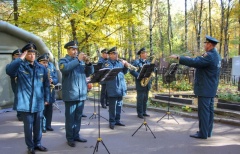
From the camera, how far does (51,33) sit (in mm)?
13273

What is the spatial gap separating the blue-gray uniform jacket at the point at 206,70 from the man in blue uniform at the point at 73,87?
219 cm

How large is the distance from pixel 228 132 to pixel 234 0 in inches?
856

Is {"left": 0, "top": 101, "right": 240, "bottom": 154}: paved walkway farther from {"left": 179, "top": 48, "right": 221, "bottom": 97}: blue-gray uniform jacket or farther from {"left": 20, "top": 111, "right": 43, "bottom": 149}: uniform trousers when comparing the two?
{"left": 179, "top": 48, "right": 221, "bottom": 97}: blue-gray uniform jacket

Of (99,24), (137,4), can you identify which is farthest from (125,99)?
(137,4)

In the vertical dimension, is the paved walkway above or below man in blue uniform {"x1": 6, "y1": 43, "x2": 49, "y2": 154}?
below

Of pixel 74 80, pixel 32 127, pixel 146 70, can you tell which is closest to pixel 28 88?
pixel 32 127

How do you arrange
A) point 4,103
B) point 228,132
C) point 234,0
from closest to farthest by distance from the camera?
1. point 228,132
2. point 4,103
3. point 234,0

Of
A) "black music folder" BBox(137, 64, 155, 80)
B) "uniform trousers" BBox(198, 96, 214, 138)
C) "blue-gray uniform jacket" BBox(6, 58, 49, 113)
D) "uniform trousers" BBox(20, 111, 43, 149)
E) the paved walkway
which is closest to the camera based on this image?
"blue-gray uniform jacket" BBox(6, 58, 49, 113)

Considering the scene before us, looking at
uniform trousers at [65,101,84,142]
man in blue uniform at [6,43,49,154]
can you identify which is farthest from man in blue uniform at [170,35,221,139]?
man in blue uniform at [6,43,49,154]

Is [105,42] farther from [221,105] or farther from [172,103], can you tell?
[221,105]

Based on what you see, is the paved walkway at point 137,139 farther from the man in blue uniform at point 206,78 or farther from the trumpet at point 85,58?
the trumpet at point 85,58

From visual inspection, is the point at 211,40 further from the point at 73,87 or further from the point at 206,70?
the point at 73,87

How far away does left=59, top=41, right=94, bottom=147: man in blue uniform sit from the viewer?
17.4 ft

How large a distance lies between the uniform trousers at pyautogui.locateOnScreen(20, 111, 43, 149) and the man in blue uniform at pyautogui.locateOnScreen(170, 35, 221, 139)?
124 inches
